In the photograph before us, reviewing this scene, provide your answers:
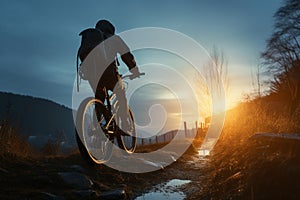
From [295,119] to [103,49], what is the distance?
164 inches

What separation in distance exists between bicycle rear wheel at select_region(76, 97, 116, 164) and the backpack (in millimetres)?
612

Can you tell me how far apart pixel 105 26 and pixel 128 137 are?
2.57 meters

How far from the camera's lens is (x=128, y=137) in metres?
6.68

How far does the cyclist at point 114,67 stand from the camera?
5.30 m

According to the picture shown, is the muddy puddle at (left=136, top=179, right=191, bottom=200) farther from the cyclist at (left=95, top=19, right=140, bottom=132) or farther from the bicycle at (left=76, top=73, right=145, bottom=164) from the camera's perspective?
the cyclist at (left=95, top=19, right=140, bottom=132)

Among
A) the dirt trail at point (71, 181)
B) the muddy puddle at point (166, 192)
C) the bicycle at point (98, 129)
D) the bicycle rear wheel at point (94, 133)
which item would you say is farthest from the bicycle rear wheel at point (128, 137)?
the muddy puddle at point (166, 192)

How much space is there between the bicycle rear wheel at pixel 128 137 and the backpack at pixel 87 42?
4.61ft

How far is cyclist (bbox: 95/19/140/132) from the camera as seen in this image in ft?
17.4

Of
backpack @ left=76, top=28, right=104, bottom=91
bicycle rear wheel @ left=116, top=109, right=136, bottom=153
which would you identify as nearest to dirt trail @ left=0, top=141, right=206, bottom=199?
bicycle rear wheel @ left=116, top=109, right=136, bottom=153

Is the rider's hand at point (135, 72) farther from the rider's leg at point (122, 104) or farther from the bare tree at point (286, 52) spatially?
the bare tree at point (286, 52)

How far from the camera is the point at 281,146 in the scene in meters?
4.02

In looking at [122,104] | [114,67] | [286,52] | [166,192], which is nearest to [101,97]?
[114,67]

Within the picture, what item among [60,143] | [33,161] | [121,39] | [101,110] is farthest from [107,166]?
[60,143]

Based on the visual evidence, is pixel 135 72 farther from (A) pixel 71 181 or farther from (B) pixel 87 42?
(A) pixel 71 181
